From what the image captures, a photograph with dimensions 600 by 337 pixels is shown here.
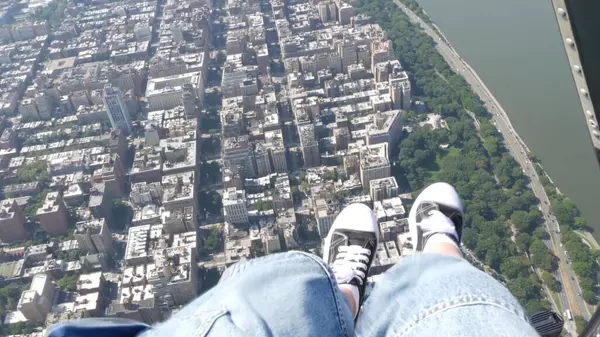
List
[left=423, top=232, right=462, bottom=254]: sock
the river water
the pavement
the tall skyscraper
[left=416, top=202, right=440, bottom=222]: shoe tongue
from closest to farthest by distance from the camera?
[left=423, top=232, right=462, bottom=254]: sock < [left=416, top=202, right=440, bottom=222]: shoe tongue < the pavement < the river water < the tall skyscraper

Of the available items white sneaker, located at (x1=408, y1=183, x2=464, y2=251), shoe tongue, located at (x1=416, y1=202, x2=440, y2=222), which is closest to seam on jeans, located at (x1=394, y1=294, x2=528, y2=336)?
white sneaker, located at (x1=408, y1=183, x2=464, y2=251)

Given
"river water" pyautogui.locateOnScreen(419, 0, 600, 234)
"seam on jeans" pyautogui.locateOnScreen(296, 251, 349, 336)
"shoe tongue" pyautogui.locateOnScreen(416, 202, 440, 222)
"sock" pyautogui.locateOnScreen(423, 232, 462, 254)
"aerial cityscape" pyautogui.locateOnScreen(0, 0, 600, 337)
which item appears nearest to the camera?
"seam on jeans" pyautogui.locateOnScreen(296, 251, 349, 336)

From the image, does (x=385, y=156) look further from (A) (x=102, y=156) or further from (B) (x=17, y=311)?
(B) (x=17, y=311)

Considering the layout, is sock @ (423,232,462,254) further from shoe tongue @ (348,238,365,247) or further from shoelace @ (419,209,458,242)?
shoe tongue @ (348,238,365,247)

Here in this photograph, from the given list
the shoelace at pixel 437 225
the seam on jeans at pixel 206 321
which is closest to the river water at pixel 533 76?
the shoelace at pixel 437 225

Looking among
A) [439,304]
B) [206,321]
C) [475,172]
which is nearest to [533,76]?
[475,172]

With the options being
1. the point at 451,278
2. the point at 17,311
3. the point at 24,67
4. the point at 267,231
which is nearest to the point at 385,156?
the point at 267,231
